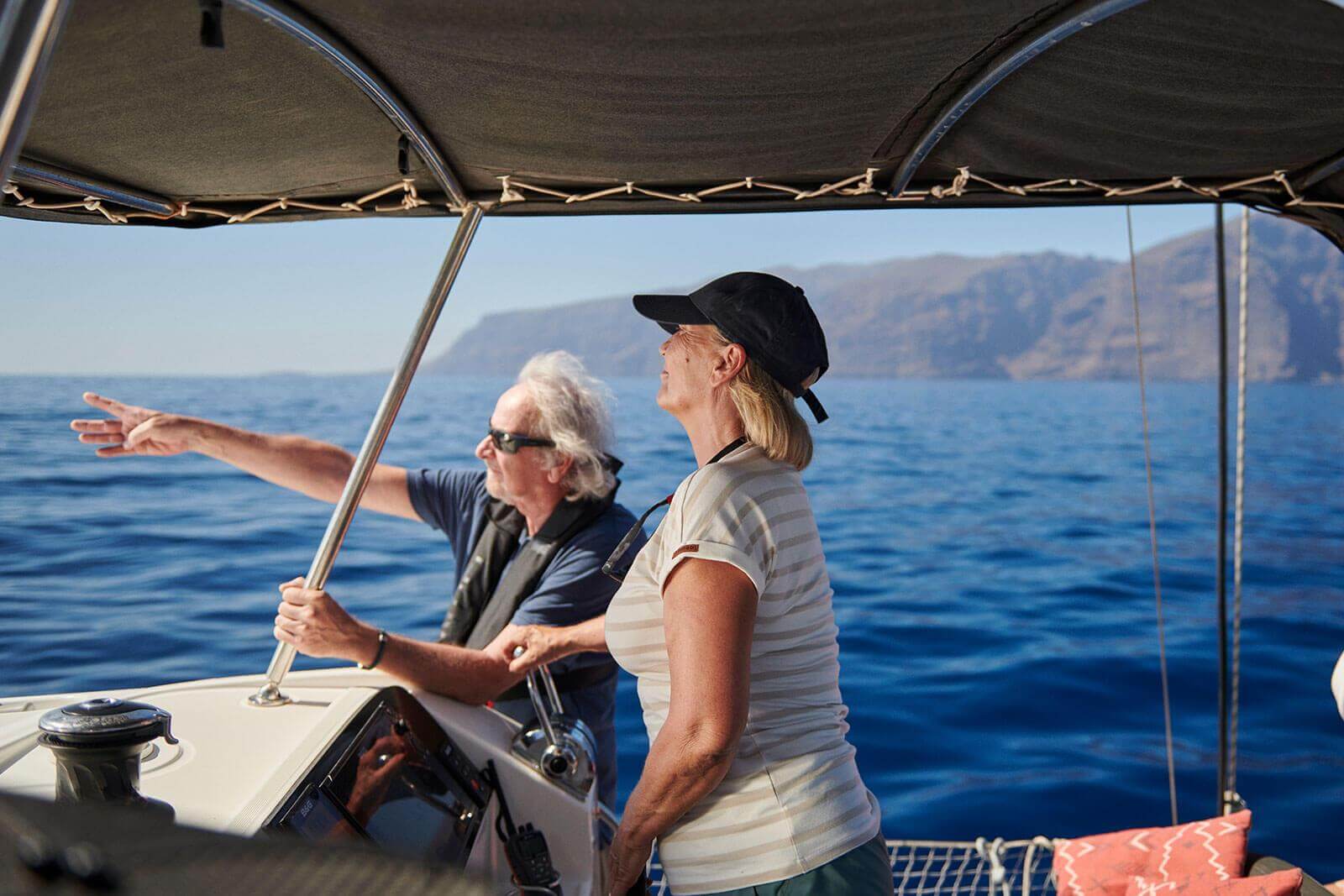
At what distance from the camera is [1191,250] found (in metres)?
68.6

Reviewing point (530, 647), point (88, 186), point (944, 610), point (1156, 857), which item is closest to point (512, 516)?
point (530, 647)

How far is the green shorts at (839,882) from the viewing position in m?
1.19

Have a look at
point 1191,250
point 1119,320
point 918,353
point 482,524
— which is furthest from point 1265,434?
point 1191,250

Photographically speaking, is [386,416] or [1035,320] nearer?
[386,416]

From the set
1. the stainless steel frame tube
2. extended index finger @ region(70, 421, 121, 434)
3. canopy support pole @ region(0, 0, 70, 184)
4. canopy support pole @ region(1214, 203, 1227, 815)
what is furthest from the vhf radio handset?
canopy support pole @ region(1214, 203, 1227, 815)

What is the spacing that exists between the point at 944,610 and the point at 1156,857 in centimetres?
710

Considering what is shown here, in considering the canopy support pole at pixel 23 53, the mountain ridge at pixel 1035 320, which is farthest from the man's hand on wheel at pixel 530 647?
the mountain ridge at pixel 1035 320

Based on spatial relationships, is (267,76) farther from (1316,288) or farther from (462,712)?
(1316,288)

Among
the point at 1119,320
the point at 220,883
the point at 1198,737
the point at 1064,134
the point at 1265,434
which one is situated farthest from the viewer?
the point at 1119,320

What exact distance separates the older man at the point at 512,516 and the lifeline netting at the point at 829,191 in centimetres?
46

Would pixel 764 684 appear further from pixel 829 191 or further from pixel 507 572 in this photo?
pixel 507 572

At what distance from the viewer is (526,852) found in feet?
5.74

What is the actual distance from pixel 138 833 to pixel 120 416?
5.77ft

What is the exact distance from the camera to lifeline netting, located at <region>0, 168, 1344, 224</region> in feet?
6.07
